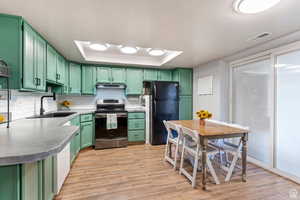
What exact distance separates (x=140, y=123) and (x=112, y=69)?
171 centimetres

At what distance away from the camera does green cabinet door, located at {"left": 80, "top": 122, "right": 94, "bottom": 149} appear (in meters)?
3.22

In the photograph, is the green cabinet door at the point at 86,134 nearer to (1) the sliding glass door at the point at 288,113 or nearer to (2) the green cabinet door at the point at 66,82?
(2) the green cabinet door at the point at 66,82

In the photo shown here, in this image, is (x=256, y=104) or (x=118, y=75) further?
(x=118, y=75)

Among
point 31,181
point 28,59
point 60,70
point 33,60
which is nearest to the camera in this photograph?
point 31,181

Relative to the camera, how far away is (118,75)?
4051 mm

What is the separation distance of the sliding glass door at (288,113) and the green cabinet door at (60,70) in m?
4.02

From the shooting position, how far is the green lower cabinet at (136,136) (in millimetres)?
3821

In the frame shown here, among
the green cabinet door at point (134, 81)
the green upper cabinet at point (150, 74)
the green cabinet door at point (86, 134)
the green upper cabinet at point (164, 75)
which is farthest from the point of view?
the green upper cabinet at point (164, 75)

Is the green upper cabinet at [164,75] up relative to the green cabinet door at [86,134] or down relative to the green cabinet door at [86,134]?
up

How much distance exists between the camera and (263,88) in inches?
105

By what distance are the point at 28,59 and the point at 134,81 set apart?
8.69 feet

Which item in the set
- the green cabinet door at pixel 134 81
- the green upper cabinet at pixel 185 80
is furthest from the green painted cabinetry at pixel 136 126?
the green upper cabinet at pixel 185 80

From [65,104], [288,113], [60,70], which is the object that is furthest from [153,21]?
[65,104]

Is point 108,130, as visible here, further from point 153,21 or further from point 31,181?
point 153,21
